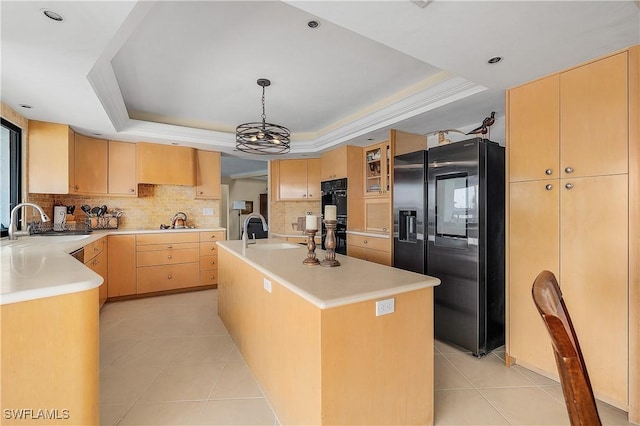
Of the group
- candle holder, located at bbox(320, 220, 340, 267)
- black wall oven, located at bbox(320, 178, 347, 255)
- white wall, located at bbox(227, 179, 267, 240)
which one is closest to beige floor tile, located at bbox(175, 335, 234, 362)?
candle holder, located at bbox(320, 220, 340, 267)

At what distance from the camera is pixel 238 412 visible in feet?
5.66

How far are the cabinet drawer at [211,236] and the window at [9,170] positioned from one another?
197 cm

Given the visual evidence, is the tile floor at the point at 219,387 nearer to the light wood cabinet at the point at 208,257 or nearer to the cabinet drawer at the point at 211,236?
the light wood cabinet at the point at 208,257

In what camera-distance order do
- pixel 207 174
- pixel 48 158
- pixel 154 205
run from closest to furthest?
pixel 48 158 → pixel 154 205 → pixel 207 174

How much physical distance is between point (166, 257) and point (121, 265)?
0.52 m

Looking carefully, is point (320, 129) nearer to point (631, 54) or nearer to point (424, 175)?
point (424, 175)

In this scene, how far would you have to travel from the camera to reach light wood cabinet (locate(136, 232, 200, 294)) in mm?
3912

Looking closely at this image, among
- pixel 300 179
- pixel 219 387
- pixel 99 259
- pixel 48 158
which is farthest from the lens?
pixel 300 179

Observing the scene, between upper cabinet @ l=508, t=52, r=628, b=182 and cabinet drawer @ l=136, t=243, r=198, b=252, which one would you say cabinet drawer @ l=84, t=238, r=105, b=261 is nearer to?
cabinet drawer @ l=136, t=243, r=198, b=252

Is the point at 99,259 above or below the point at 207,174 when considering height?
below

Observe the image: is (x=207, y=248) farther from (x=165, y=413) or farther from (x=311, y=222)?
(x=311, y=222)

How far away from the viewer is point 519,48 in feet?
5.62

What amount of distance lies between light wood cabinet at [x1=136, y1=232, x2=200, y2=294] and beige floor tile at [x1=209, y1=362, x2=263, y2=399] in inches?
90.3

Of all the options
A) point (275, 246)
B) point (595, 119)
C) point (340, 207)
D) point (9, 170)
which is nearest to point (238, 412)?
point (275, 246)
